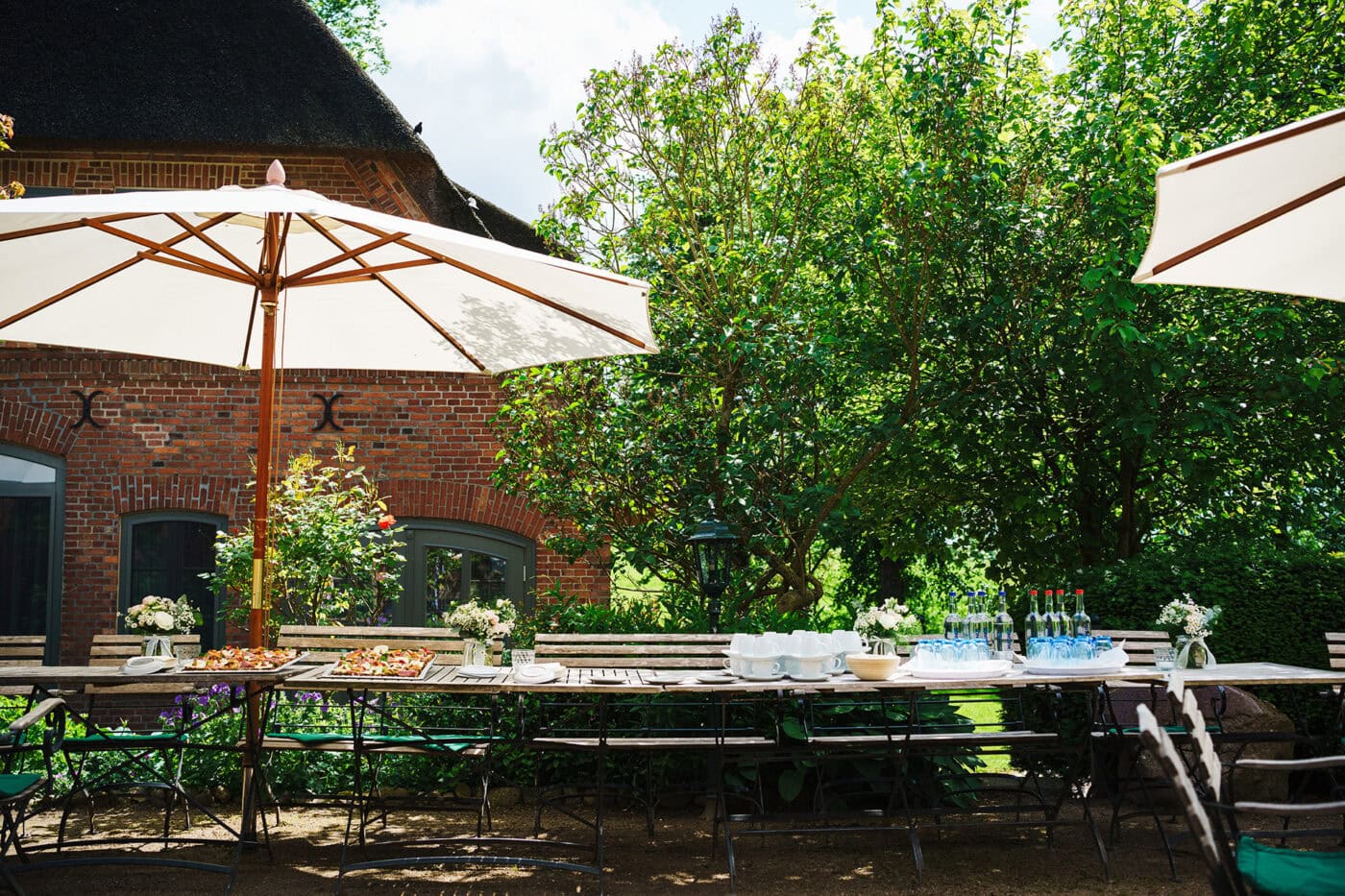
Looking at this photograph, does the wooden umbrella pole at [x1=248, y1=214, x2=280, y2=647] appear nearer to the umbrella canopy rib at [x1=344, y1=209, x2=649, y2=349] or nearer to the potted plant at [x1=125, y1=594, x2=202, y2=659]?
the potted plant at [x1=125, y1=594, x2=202, y2=659]

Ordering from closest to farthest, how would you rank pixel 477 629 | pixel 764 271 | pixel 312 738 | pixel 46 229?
pixel 46 229 → pixel 477 629 → pixel 312 738 → pixel 764 271

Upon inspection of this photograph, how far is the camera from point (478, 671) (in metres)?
5.15

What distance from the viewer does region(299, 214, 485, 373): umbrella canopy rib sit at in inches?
214

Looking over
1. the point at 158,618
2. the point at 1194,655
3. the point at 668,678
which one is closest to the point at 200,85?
the point at 158,618

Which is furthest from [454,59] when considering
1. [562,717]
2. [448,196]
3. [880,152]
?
[562,717]

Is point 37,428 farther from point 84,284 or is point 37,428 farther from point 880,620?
point 880,620

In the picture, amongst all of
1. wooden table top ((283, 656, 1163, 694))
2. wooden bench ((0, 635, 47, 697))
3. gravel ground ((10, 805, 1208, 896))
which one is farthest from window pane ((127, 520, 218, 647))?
wooden table top ((283, 656, 1163, 694))

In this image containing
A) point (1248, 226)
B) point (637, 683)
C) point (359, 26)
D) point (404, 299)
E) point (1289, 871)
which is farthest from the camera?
point (359, 26)

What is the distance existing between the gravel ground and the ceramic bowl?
94 centimetres

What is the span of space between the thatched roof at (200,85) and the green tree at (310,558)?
324 cm

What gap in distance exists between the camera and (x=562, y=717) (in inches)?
263

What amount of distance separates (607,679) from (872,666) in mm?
1196

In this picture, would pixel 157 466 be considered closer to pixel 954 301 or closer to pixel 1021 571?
pixel 954 301

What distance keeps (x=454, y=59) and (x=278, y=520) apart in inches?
1374
